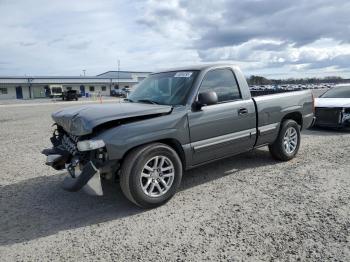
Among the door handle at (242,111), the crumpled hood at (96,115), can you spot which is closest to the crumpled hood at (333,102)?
the door handle at (242,111)

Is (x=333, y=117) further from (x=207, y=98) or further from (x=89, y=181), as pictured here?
(x=89, y=181)

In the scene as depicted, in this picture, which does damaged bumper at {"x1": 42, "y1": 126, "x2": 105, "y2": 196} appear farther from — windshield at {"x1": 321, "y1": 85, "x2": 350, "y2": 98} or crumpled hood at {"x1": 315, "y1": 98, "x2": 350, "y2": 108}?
→ windshield at {"x1": 321, "y1": 85, "x2": 350, "y2": 98}

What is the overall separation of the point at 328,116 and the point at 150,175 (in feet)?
25.4

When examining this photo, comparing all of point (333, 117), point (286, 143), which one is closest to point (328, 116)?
point (333, 117)

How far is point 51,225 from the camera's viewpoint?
12.8ft

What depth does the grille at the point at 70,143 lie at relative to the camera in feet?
14.4

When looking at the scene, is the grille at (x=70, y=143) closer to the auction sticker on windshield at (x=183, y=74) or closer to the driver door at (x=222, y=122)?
the driver door at (x=222, y=122)

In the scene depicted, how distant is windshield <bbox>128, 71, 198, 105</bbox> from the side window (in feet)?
0.75

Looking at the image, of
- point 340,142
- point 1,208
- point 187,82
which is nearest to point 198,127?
point 187,82

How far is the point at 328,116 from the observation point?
32.6ft

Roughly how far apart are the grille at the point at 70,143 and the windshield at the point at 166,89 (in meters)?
1.27

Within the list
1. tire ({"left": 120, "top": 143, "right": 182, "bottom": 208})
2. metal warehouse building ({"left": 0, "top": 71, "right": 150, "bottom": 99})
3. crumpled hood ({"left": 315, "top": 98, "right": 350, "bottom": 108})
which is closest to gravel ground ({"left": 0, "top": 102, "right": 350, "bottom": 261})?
tire ({"left": 120, "top": 143, "right": 182, "bottom": 208})

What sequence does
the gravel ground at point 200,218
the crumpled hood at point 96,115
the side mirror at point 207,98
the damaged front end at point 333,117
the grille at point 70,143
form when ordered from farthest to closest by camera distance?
the damaged front end at point 333,117 → the side mirror at point 207,98 → the grille at point 70,143 → the crumpled hood at point 96,115 → the gravel ground at point 200,218

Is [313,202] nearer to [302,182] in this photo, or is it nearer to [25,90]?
[302,182]
